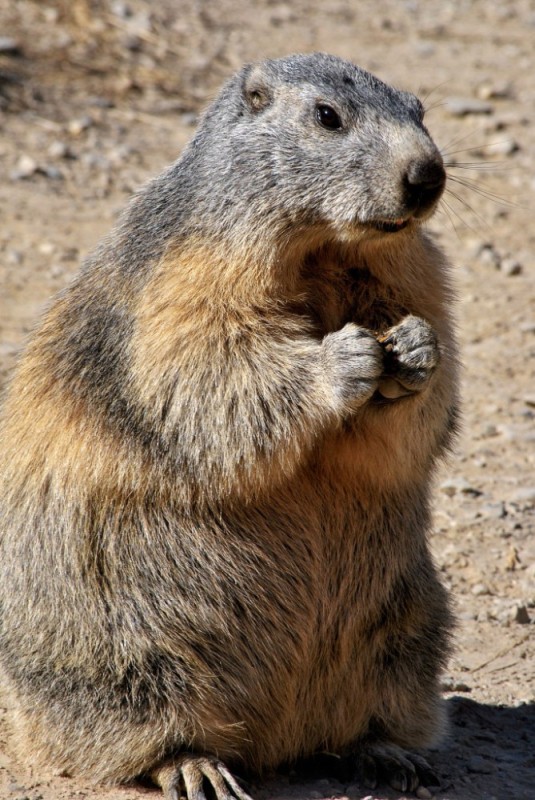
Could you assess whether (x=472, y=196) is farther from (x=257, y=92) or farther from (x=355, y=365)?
(x=355, y=365)

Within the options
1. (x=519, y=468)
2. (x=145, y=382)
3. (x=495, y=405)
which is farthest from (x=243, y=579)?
(x=495, y=405)

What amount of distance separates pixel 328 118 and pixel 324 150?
0.17m

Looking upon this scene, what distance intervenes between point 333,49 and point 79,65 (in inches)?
120

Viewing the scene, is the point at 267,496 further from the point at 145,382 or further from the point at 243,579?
the point at 145,382

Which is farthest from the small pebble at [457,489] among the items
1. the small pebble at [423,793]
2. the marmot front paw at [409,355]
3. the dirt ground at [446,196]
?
the marmot front paw at [409,355]

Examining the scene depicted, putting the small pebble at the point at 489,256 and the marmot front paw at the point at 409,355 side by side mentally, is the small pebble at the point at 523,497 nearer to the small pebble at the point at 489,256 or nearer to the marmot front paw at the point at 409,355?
the marmot front paw at the point at 409,355

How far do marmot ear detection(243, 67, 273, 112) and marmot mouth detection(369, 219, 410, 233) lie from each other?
0.87 metres

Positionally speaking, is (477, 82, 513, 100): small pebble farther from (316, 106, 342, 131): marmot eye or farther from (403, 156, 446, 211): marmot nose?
(403, 156, 446, 211): marmot nose

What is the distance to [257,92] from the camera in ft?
17.3

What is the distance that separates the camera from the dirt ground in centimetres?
602

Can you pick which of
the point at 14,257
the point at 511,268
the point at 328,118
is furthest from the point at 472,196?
the point at 328,118

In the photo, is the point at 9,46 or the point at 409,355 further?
the point at 9,46

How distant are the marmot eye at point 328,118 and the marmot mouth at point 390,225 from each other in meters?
0.49

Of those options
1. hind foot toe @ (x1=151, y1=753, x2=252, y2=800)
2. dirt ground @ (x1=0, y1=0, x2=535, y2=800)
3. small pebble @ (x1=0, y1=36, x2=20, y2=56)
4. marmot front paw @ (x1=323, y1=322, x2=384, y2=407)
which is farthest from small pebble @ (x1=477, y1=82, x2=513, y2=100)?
hind foot toe @ (x1=151, y1=753, x2=252, y2=800)
